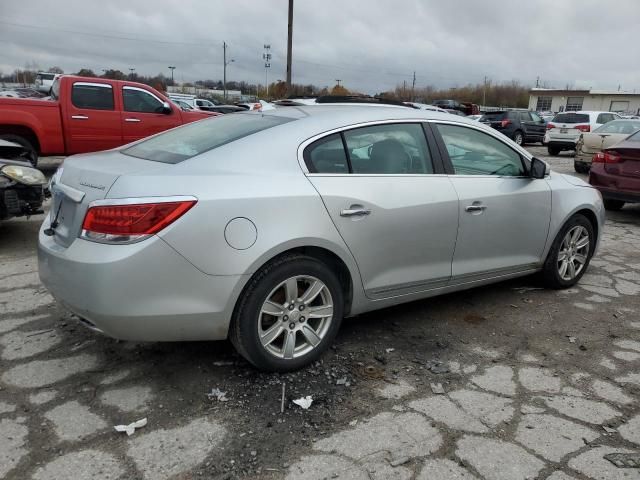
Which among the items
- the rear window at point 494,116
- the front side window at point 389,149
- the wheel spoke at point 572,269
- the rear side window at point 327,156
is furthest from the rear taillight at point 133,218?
the rear window at point 494,116

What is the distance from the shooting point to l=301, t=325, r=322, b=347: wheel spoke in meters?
3.07

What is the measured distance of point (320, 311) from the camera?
3.11m

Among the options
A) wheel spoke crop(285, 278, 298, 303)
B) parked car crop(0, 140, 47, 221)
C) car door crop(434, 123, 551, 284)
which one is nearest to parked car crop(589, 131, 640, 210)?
car door crop(434, 123, 551, 284)

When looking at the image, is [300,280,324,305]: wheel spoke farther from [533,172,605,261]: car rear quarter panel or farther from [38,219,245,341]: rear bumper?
[533,172,605,261]: car rear quarter panel

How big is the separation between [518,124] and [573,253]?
19166 millimetres

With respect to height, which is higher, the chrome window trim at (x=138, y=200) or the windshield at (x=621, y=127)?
the windshield at (x=621, y=127)

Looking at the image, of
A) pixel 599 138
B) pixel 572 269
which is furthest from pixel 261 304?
pixel 599 138

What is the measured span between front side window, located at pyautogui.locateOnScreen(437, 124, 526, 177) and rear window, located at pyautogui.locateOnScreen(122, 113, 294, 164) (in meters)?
1.23

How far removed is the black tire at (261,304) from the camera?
281 cm

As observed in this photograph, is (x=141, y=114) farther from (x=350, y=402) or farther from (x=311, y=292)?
(x=350, y=402)

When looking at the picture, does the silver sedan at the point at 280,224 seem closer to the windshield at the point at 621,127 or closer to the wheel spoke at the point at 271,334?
the wheel spoke at the point at 271,334

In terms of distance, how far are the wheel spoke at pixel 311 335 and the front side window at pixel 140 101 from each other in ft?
27.5

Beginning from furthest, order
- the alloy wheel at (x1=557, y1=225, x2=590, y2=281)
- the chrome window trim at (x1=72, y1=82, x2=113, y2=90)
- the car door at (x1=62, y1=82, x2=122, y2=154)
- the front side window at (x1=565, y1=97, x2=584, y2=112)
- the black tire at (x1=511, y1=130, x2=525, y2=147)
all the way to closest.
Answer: the front side window at (x1=565, y1=97, x2=584, y2=112), the black tire at (x1=511, y1=130, x2=525, y2=147), the chrome window trim at (x1=72, y1=82, x2=113, y2=90), the car door at (x1=62, y1=82, x2=122, y2=154), the alloy wheel at (x1=557, y1=225, x2=590, y2=281)

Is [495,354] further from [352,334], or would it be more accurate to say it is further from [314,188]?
[314,188]
